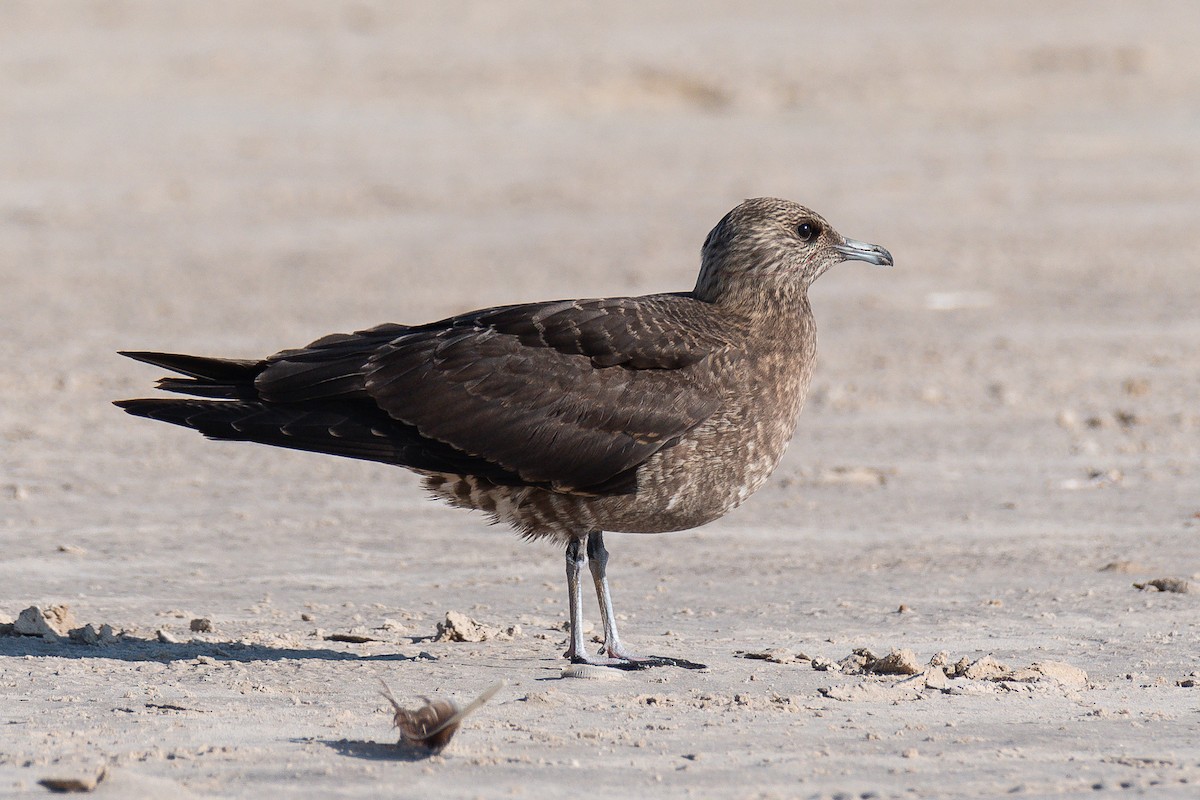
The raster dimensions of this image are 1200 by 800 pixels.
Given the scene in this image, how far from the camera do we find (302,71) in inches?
946

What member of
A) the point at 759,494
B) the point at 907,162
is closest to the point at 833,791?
the point at 759,494

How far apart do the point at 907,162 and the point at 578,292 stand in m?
7.34

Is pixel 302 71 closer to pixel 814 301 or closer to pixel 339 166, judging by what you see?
pixel 339 166

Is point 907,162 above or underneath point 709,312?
above

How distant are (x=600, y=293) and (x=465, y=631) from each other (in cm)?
801

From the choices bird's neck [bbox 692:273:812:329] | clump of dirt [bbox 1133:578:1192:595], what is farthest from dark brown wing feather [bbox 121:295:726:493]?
clump of dirt [bbox 1133:578:1192:595]

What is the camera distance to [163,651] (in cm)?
649

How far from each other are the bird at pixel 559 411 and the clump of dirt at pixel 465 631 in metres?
0.35

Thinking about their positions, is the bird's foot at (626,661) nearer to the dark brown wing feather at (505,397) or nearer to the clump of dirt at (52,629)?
the dark brown wing feather at (505,397)

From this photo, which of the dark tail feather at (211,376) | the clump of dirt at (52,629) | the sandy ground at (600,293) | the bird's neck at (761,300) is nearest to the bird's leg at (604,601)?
the sandy ground at (600,293)

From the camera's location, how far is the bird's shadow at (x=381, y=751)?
16.9ft

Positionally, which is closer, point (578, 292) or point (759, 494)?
point (759, 494)

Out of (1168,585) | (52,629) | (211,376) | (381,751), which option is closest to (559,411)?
(211,376)

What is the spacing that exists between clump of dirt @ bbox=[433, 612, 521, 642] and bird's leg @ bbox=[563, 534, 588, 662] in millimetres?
255
